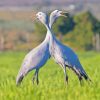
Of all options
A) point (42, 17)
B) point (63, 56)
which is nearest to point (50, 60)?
point (42, 17)

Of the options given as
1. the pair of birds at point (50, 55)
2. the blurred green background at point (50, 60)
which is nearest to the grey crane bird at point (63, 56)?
the pair of birds at point (50, 55)

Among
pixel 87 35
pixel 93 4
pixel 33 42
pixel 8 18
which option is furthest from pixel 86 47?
pixel 93 4

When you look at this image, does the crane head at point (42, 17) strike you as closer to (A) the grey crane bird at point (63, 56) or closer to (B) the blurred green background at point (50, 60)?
(A) the grey crane bird at point (63, 56)

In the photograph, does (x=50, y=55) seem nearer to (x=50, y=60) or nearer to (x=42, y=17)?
(x=42, y=17)

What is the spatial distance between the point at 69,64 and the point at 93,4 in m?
86.9

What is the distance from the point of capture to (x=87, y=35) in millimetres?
40094

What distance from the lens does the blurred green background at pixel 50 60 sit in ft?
23.3

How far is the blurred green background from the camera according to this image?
7.10m

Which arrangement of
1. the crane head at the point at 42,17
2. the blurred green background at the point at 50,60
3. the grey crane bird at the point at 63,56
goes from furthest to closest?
the crane head at the point at 42,17, the grey crane bird at the point at 63,56, the blurred green background at the point at 50,60

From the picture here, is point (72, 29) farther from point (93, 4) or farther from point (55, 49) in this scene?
point (93, 4)

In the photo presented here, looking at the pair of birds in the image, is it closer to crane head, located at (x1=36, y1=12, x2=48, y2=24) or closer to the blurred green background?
crane head, located at (x1=36, y1=12, x2=48, y2=24)

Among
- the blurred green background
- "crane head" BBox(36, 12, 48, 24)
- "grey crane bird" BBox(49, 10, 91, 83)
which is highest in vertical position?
"crane head" BBox(36, 12, 48, 24)

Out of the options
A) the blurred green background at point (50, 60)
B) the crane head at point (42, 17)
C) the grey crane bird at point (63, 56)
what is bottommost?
the blurred green background at point (50, 60)

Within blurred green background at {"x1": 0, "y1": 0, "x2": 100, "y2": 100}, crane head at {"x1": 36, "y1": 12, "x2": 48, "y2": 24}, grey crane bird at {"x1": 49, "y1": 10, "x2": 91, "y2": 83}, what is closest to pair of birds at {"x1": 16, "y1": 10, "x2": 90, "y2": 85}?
grey crane bird at {"x1": 49, "y1": 10, "x2": 91, "y2": 83}
